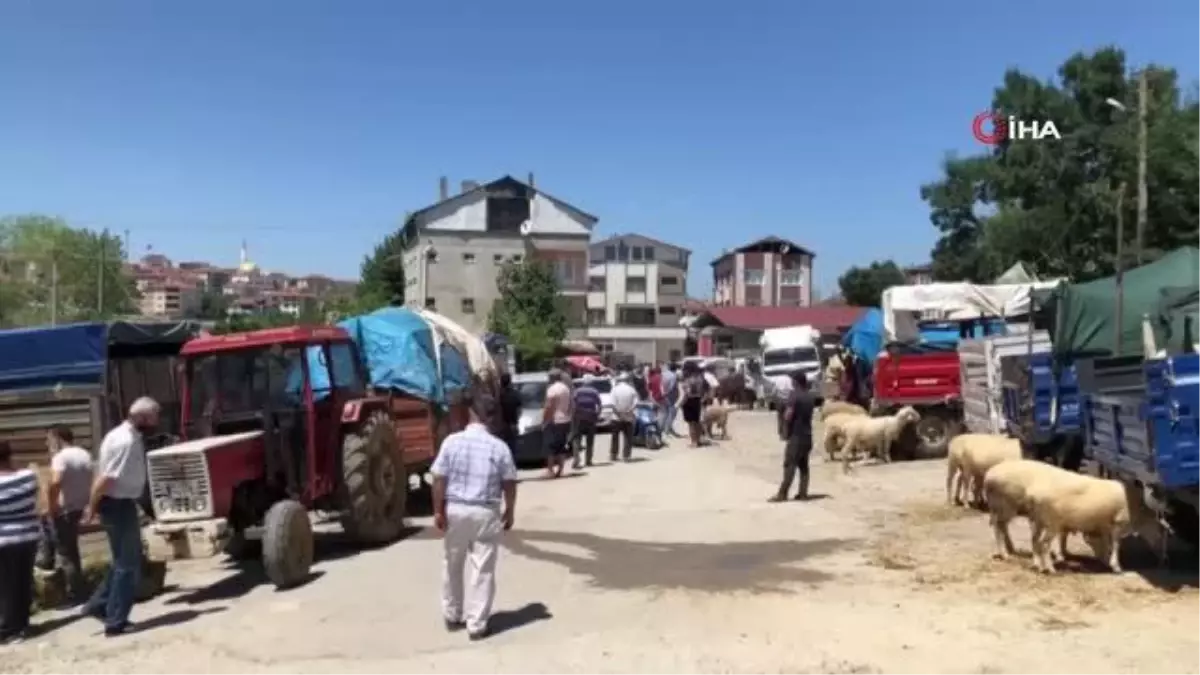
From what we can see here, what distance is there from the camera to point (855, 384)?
29.6 metres

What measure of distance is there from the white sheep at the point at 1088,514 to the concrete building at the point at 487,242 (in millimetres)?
65743

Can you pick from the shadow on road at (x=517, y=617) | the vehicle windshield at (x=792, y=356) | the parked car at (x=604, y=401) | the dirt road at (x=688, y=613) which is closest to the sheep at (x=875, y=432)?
the dirt road at (x=688, y=613)

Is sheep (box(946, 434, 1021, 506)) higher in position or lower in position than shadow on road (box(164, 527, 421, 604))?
higher

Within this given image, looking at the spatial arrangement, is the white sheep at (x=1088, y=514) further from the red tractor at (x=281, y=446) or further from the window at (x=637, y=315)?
the window at (x=637, y=315)

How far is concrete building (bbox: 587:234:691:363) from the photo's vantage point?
285ft

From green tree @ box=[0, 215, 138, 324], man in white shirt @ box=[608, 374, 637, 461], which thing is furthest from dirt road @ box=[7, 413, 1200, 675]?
green tree @ box=[0, 215, 138, 324]

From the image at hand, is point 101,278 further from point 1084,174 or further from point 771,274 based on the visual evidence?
point 1084,174

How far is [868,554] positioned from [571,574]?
3.10 m

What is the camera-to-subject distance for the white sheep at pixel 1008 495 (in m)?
11.0

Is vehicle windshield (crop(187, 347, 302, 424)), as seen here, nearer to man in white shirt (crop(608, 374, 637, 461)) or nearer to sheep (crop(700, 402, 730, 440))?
man in white shirt (crop(608, 374, 637, 461))

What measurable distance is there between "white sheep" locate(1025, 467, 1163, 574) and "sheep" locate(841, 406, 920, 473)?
10.5 m

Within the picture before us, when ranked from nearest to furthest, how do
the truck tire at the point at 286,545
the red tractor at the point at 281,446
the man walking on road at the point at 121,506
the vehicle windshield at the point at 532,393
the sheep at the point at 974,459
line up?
the man walking on road at the point at 121,506 → the truck tire at the point at 286,545 → the red tractor at the point at 281,446 → the sheep at the point at 974,459 → the vehicle windshield at the point at 532,393

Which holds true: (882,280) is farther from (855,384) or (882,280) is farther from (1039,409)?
(1039,409)

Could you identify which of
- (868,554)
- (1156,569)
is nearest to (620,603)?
(868,554)
